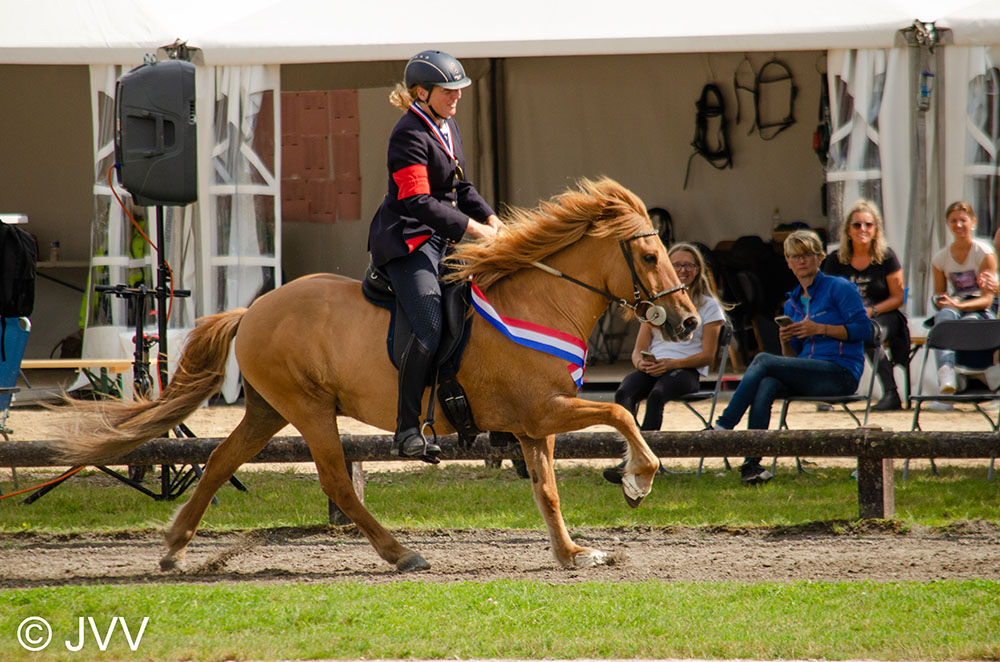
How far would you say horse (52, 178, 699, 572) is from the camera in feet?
16.5

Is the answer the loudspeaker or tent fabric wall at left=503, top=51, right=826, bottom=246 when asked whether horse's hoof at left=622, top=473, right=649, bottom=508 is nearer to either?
the loudspeaker

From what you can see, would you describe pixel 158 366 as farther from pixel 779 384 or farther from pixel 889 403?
pixel 889 403

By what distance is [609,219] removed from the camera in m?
5.15

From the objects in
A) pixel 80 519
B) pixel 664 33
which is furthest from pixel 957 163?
pixel 80 519

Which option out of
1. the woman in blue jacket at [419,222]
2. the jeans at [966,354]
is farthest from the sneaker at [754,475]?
the woman in blue jacket at [419,222]

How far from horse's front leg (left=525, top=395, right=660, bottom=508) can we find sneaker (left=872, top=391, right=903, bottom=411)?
19.1ft

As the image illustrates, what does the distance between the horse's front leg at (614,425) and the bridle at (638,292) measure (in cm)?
42

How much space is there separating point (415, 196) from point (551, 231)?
2.11 ft

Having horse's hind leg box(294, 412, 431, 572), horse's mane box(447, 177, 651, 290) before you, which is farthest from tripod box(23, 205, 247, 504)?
horse's mane box(447, 177, 651, 290)

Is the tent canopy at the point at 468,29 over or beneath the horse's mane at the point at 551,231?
over

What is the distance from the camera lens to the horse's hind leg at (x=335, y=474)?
5.43m

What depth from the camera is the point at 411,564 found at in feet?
17.6

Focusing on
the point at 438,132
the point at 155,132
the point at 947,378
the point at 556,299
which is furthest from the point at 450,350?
the point at 947,378

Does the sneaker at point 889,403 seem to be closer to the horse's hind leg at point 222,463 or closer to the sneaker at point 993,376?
the sneaker at point 993,376
